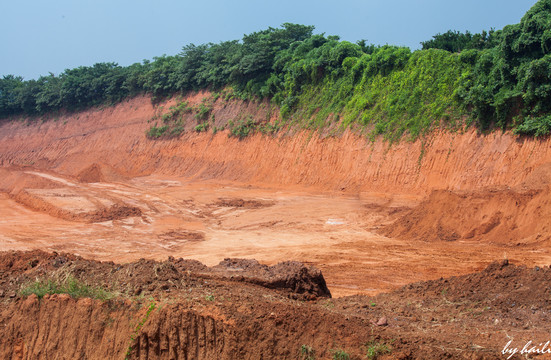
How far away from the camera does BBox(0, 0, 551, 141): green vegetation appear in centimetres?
1920

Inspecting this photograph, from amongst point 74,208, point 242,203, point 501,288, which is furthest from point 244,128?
point 501,288

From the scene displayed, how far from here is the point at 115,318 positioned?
234 inches

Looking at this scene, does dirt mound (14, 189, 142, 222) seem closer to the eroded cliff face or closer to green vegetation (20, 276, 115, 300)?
the eroded cliff face

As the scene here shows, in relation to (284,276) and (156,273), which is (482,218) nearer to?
(284,276)

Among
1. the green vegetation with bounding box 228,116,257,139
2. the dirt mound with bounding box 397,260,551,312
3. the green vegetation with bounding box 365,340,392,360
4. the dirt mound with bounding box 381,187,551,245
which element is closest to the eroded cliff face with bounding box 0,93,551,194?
the green vegetation with bounding box 228,116,257,139

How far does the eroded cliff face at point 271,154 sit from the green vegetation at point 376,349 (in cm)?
1429

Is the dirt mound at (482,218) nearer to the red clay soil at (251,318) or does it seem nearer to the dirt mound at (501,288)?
the dirt mound at (501,288)

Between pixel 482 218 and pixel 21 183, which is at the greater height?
pixel 482 218

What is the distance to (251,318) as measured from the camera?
212 inches

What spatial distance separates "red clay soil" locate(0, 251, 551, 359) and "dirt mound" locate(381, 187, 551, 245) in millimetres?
6422

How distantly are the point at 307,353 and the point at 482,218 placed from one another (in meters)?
10.7

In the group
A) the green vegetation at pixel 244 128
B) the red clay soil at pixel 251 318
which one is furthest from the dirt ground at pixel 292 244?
the green vegetation at pixel 244 128

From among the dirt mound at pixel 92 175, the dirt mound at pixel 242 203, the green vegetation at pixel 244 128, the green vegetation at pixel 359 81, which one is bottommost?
the dirt mound at pixel 92 175

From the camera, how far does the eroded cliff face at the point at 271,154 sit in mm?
19656
